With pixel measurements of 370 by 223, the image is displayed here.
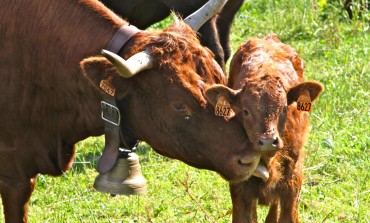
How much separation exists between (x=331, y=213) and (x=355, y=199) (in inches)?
14.7

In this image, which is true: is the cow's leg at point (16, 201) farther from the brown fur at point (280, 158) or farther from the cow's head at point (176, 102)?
the brown fur at point (280, 158)

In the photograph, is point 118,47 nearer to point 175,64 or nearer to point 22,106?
point 175,64

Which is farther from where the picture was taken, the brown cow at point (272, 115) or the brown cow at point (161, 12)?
the brown cow at point (161, 12)

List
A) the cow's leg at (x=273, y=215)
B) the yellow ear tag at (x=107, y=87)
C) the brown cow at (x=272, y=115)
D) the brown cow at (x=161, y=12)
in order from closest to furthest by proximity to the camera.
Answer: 1. the yellow ear tag at (x=107, y=87)
2. the brown cow at (x=272, y=115)
3. the cow's leg at (x=273, y=215)
4. the brown cow at (x=161, y=12)

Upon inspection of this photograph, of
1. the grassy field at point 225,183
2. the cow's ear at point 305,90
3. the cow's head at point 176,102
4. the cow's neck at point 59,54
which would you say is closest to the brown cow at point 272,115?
the cow's ear at point 305,90

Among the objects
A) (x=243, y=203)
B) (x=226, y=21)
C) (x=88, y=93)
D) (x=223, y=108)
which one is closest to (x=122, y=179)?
(x=88, y=93)

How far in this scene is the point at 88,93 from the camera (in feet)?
19.5

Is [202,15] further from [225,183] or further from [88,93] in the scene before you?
[225,183]

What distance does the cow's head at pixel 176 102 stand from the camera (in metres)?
5.55

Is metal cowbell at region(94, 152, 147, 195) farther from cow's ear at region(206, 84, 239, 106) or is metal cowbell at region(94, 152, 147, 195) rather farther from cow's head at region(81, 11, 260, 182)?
cow's ear at region(206, 84, 239, 106)

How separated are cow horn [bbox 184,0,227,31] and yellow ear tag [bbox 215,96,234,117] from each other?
0.82 m

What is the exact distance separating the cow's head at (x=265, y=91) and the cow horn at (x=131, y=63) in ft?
1.19

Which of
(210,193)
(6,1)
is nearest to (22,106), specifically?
(6,1)

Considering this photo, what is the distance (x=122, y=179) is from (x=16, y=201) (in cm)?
92
